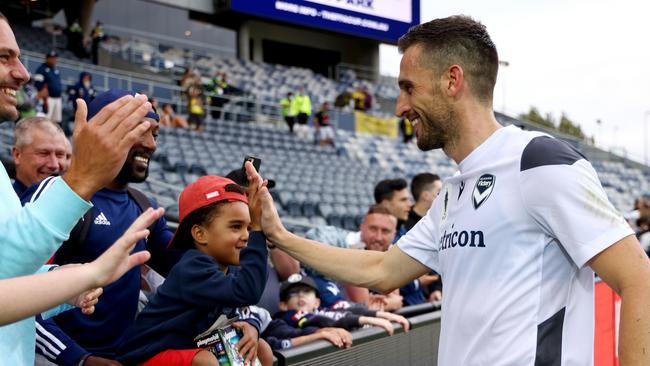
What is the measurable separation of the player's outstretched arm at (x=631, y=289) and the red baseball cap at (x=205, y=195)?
132cm

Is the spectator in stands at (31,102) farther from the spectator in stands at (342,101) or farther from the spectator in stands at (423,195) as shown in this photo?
the spectator in stands at (342,101)

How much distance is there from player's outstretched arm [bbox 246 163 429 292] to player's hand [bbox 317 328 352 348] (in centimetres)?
50

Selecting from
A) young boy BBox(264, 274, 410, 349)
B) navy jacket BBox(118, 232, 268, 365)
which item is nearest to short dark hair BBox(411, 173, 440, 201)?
young boy BBox(264, 274, 410, 349)

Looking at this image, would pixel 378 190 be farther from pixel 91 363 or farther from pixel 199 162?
pixel 199 162

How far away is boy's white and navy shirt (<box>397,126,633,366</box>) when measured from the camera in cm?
164

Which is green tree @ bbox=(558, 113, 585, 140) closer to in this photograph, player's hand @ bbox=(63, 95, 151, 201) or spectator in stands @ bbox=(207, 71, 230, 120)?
spectator in stands @ bbox=(207, 71, 230, 120)

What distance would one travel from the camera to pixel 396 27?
23.9 m

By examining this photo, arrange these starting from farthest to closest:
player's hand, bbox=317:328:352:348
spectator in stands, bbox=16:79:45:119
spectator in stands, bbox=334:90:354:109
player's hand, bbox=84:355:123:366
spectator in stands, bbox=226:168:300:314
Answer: spectator in stands, bbox=334:90:354:109, spectator in stands, bbox=16:79:45:119, spectator in stands, bbox=226:168:300:314, player's hand, bbox=317:328:352:348, player's hand, bbox=84:355:123:366

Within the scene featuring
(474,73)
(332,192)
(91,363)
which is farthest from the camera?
(332,192)

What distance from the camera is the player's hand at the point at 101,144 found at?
1387 millimetres

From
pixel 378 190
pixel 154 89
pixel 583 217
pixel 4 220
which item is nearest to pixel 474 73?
pixel 583 217

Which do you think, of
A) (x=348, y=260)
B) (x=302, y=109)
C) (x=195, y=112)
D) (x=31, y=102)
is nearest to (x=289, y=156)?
(x=195, y=112)

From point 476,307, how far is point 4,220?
3.96ft

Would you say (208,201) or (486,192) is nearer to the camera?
(486,192)
